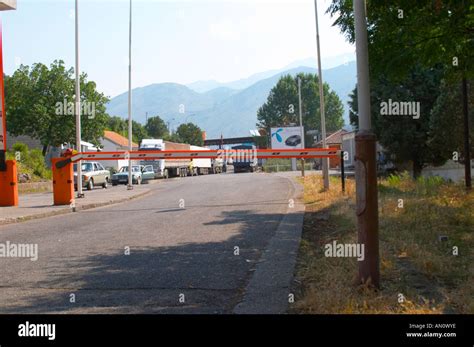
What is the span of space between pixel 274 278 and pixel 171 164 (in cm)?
4590

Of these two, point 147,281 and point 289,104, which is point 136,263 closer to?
point 147,281

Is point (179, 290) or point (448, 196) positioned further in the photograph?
point (448, 196)

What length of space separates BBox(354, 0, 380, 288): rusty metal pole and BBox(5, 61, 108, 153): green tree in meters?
42.0

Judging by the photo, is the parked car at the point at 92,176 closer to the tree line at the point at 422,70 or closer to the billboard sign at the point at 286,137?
the tree line at the point at 422,70

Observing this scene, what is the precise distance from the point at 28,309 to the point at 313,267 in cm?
343

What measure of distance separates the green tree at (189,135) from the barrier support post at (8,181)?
10909 cm

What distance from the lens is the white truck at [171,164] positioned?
47438 mm

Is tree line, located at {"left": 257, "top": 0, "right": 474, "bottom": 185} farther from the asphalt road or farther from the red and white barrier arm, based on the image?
the asphalt road

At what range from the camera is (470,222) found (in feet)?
33.9

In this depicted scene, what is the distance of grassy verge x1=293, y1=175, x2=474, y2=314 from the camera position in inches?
210

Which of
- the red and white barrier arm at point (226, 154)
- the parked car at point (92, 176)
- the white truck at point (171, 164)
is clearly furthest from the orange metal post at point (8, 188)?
the white truck at point (171, 164)

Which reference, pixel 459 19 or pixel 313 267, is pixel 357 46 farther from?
pixel 459 19

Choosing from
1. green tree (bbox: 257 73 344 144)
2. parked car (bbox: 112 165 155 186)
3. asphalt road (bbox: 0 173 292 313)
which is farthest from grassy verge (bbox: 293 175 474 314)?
green tree (bbox: 257 73 344 144)

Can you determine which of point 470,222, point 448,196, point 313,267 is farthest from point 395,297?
point 448,196
